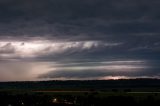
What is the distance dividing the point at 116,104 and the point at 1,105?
159ft

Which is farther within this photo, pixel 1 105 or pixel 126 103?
pixel 1 105

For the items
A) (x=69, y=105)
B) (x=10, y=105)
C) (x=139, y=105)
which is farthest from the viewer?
(x=10, y=105)

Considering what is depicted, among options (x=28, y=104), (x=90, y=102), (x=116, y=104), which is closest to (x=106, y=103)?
(x=116, y=104)

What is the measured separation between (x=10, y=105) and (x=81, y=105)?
96.7 ft

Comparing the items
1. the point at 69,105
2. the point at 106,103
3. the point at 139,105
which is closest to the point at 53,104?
the point at 69,105

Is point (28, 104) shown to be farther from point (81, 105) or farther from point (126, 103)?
point (126, 103)

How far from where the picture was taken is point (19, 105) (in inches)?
6978

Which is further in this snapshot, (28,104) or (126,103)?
(28,104)

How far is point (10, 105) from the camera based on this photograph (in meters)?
171

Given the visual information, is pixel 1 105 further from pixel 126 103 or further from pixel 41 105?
pixel 126 103

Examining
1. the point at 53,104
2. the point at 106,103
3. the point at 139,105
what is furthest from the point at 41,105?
the point at 139,105

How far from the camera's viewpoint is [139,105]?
15750 cm

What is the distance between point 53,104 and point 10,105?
84.6ft

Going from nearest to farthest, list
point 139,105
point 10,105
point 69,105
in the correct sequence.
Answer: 1. point 69,105
2. point 139,105
3. point 10,105
